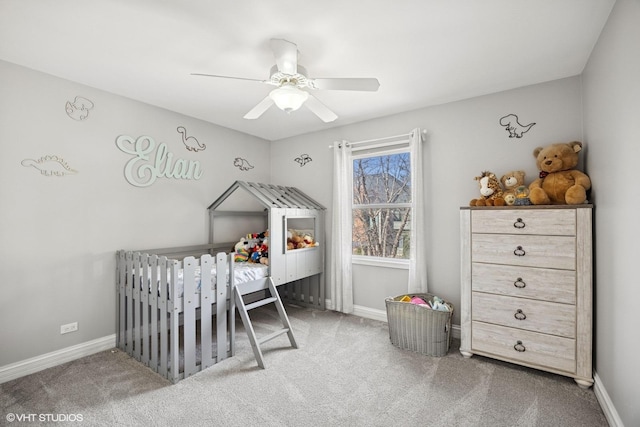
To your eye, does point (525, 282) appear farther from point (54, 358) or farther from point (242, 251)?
point (54, 358)

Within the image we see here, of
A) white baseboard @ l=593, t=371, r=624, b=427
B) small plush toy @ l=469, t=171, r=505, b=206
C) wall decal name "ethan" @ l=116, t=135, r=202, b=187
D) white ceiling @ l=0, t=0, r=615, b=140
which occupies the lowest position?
white baseboard @ l=593, t=371, r=624, b=427

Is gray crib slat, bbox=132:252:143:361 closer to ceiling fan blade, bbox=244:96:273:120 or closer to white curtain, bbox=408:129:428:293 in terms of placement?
ceiling fan blade, bbox=244:96:273:120

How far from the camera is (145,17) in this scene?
5.62ft

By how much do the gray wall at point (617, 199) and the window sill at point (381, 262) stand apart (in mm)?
1614

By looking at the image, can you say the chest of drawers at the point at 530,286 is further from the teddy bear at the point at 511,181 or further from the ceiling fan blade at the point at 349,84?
the ceiling fan blade at the point at 349,84

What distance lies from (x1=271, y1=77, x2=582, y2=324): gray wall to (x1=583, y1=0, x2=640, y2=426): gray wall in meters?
0.38

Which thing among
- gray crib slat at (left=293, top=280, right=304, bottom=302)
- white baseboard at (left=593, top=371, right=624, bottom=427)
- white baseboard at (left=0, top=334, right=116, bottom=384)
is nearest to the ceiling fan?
white baseboard at (left=593, top=371, right=624, bottom=427)

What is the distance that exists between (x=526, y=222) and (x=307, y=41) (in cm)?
208

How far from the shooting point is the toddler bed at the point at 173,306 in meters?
2.23

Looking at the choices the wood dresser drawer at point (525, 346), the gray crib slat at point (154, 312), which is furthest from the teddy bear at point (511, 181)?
the gray crib slat at point (154, 312)

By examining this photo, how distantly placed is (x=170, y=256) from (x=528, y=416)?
10.9ft

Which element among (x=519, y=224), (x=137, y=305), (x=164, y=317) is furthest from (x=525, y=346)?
(x=137, y=305)

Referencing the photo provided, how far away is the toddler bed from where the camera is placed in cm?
223

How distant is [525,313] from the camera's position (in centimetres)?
226
